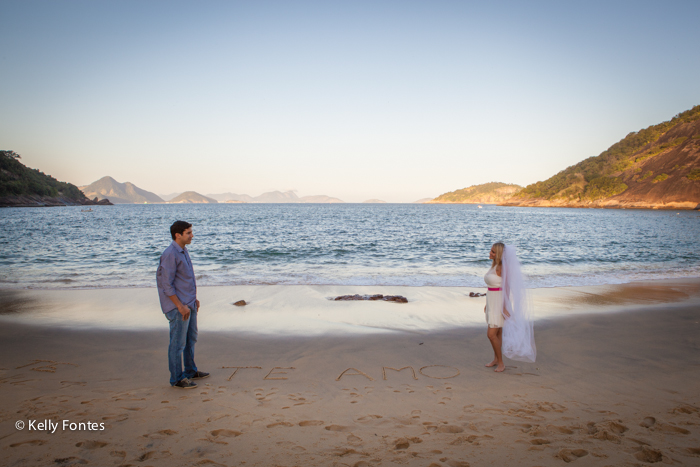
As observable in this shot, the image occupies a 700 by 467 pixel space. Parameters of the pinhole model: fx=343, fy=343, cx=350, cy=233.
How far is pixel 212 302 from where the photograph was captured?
9.53 metres

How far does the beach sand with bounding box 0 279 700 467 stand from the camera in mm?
3119

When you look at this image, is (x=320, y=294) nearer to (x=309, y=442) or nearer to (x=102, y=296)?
(x=102, y=296)

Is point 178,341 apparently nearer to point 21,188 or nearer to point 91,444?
point 91,444

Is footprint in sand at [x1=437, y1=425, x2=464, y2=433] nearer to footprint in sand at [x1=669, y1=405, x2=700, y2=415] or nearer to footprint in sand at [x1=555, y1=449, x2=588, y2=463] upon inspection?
footprint in sand at [x1=555, y1=449, x2=588, y2=463]

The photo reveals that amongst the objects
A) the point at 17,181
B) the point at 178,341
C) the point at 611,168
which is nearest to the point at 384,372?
the point at 178,341

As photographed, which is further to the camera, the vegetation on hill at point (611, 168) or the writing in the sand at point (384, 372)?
the vegetation on hill at point (611, 168)

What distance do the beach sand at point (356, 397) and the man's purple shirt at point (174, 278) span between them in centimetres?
117

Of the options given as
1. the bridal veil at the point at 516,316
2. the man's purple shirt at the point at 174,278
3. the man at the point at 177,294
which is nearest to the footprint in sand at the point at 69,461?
the man at the point at 177,294

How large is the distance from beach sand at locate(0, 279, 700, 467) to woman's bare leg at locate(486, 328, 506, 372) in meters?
0.26

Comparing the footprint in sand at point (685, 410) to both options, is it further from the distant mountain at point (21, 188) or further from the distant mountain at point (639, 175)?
the distant mountain at point (21, 188)

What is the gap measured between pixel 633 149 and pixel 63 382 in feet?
595

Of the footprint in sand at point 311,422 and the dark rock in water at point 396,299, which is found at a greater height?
the footprint in sand at point 311,422

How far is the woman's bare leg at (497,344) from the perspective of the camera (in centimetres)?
526

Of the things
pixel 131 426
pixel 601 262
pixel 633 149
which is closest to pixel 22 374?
pixel 131 426
